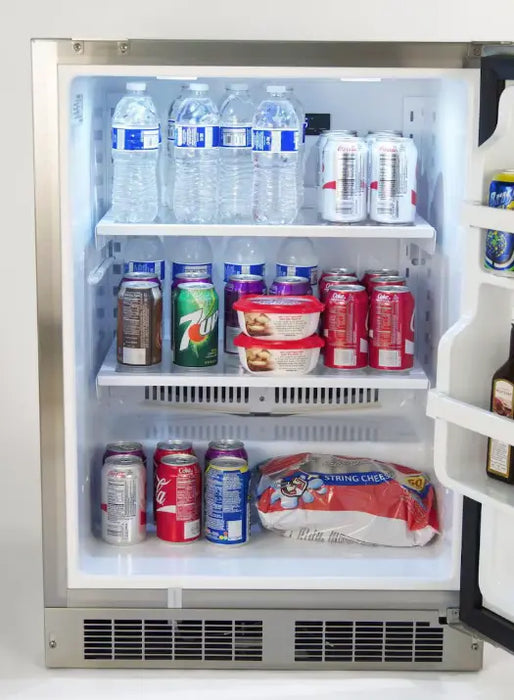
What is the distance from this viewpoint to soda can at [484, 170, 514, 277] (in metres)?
2.43

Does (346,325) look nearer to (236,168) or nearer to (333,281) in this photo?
(333,281)

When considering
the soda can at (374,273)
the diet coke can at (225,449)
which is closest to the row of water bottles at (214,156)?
the soda can at (374,273)

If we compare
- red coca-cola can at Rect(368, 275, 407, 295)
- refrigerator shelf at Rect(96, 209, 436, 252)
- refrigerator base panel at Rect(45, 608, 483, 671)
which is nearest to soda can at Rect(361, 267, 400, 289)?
red coca-cola can at Rect(368, 275, 407, 295)

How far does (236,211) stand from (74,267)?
0.48 meters

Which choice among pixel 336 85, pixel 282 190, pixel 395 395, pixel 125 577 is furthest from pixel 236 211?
pixel 125 577

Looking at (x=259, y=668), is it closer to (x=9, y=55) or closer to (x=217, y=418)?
(x=217, y=418)

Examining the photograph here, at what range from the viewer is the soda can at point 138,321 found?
3029mm

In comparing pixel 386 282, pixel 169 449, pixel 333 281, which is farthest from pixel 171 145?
pixel 169 449

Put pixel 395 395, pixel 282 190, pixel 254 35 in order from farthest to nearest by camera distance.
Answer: pixel 254 35 → pixel 395 395 → pixel 282 190

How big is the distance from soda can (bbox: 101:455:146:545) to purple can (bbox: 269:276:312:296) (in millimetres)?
Result: 516

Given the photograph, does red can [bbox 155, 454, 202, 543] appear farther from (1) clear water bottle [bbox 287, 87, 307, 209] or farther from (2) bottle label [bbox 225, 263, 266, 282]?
(1) clear water bottle [bbox 287, 87, 307, 209]

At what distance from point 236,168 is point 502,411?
0.96 m

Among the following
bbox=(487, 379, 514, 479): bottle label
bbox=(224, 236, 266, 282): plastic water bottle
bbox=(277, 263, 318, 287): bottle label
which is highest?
bbox=(224, 236, 266, 282): plastic water bottle

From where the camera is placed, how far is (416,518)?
3125 mm
